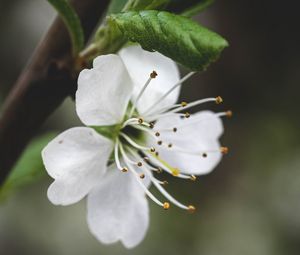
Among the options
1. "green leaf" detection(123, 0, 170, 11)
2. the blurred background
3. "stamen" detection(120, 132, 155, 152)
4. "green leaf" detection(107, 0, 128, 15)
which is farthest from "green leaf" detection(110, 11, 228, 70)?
the blurred background

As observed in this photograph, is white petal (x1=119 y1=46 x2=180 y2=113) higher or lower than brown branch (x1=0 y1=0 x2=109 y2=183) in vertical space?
lower

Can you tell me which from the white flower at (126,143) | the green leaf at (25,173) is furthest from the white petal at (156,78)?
the green leaf at (25,173)

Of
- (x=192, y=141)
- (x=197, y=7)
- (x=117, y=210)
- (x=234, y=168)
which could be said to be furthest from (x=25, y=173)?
(x=234, y=168)

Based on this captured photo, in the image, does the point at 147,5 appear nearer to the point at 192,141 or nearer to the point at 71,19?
the point at 71,19

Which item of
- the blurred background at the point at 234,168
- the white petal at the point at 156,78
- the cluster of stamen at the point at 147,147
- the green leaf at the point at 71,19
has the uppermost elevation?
the green leaf at the point at 71,19

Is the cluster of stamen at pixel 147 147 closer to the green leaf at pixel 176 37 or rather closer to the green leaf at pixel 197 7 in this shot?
the green leaf at pixel 197 7

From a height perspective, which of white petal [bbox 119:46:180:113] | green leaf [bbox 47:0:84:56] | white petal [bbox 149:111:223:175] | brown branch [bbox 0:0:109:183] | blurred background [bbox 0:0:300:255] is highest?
green leaf [bbox 47:0:84:56]

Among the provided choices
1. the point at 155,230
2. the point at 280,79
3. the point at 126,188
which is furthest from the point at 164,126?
the point at 280,79

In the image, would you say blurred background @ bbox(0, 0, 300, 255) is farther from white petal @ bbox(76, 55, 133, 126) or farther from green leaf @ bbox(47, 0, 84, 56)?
green leaf @ bbox(47, 0, 84, 56)
